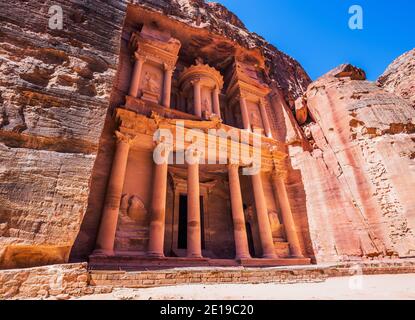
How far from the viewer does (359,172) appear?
1028 centimetres

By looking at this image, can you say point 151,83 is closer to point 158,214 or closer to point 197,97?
point 197,97

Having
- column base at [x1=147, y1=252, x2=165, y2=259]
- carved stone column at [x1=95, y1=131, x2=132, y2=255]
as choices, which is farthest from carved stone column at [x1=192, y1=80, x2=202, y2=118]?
column base at [x1=147, y1=252, x2=165, y2=259]

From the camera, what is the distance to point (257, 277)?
5301mm

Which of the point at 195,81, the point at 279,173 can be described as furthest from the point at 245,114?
the point at 279,173

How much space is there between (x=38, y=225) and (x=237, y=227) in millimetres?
8572

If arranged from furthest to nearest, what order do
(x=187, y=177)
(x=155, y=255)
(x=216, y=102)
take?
1. (x=216, y=102)
2. (x=187, y=177)
3. (x=155, y=255)

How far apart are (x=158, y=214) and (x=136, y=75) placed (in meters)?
8.31

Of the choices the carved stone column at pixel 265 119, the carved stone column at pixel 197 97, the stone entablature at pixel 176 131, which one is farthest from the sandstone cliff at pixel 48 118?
the carved stone column at pixel 265 119

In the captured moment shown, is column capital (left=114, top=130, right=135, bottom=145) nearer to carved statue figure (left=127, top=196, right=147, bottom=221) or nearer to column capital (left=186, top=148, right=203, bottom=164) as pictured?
carved statue figure (left=127, top=196, right=147, bottom=221)

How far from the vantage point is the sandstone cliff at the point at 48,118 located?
150 inches

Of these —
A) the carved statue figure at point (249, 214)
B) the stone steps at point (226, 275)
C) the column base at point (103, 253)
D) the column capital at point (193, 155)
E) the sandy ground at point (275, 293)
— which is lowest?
the sandy ground at point (275, 293)

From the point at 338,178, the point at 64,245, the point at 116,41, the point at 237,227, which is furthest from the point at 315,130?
the point at 64,245

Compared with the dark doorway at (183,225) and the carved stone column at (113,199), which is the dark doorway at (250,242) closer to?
the dark doorway at (183,225)

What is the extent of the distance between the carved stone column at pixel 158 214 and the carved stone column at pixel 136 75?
12.9 ft
